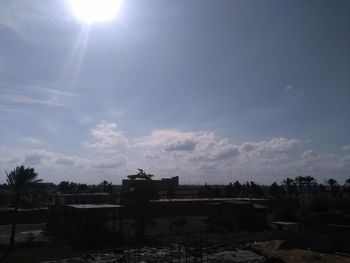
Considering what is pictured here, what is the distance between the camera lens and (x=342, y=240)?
2889 cm

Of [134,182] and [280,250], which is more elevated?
[134,182]

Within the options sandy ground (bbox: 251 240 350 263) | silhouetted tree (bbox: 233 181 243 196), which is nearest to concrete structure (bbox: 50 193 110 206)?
sandy ground (bbox: 251 240 350 263)

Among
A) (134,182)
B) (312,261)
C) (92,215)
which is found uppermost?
(134,182)

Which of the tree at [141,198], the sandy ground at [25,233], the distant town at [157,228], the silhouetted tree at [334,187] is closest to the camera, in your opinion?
the distant town at [157,228]

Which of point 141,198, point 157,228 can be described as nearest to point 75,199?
point 157,228

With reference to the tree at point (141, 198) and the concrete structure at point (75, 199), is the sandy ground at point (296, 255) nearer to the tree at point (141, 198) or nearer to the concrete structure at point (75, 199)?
the tree at point (141, 198)

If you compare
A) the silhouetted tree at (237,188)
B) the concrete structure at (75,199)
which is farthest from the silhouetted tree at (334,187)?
the concrete structure at (75,199)

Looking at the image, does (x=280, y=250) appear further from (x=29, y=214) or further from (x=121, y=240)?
(x=29, y=214)

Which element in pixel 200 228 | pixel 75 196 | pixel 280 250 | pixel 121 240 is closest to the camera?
pixel 280 250

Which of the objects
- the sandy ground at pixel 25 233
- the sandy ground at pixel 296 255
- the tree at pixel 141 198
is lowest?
the sandy ground at pixel 296 255

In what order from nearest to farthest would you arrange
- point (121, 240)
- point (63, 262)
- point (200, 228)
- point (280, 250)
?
1. point (63, 262)
2. point (280, 250)
3. point (121, 240)
4. point (200, 228)

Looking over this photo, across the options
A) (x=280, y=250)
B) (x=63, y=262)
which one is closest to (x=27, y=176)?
(x=63, y=262)

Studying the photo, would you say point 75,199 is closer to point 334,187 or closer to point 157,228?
point 157,228

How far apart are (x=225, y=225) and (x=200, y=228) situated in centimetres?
388
